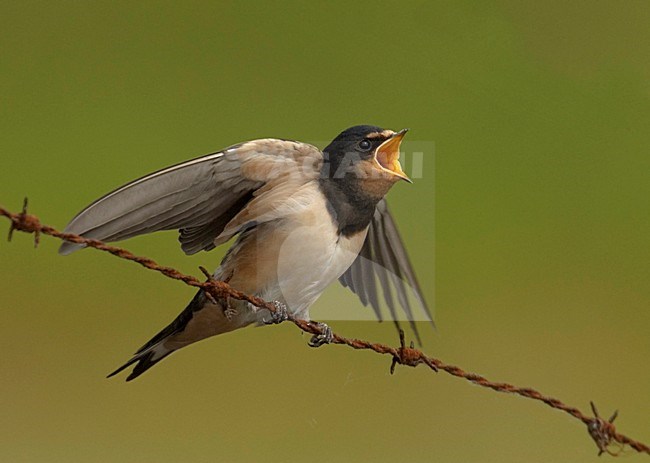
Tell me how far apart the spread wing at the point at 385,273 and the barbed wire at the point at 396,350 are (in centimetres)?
33

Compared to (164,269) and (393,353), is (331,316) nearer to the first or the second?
(393,353)

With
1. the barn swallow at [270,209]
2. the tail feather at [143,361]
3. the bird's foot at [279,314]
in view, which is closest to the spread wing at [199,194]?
the barn swallow at [270,209]

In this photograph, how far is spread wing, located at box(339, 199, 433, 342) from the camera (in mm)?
1809

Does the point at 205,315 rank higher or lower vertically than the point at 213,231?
lower

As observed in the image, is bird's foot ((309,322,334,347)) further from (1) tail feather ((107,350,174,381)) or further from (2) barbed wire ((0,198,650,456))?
(1) tail feather ((107,350,174,381))

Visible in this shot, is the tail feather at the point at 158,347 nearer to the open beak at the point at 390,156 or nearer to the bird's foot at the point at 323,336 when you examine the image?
the bird's foot at the point at 323,336

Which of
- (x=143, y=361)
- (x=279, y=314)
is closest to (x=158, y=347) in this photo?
(x=143, y=361)

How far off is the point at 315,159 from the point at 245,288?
9.1 inches

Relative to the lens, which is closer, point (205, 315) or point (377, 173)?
point (377, 173)

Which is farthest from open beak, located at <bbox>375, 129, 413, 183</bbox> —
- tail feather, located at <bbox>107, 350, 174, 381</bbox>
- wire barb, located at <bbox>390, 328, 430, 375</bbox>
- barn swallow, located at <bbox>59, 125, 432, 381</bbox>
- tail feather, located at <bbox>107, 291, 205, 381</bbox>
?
tail feather, located at <bbox>107, 350, 174, 381</bbox>

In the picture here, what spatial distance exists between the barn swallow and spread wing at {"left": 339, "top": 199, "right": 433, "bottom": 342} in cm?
23

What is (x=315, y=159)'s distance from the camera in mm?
1548

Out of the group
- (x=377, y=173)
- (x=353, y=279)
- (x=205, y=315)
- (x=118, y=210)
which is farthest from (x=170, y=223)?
(x=353, y=279)

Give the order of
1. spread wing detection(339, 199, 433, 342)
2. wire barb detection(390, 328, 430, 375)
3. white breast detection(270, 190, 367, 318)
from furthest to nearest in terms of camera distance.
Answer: spread wing detection(339, 199, 433, 342) < white breast detection(270, 190, 367, 318) < wire barb detection(390, 328, 430, 375)
